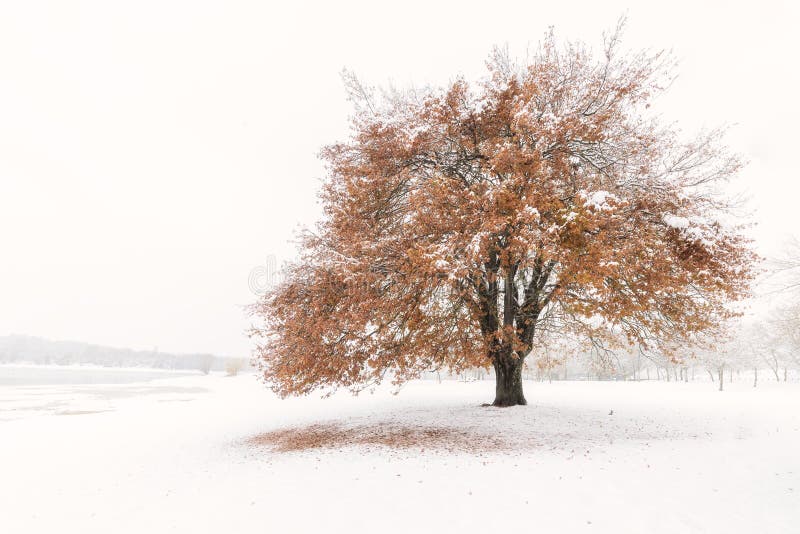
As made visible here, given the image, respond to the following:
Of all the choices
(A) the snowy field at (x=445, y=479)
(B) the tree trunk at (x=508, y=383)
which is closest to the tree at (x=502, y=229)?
(B) the tree trunk at (x=508, y=383)

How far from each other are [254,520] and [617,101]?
1313 centimetres

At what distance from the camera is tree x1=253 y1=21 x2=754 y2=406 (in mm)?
9867

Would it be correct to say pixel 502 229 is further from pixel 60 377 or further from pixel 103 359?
pixel 103 359

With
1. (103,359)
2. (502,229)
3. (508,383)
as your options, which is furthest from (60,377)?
(103,359)

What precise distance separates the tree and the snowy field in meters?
2.29

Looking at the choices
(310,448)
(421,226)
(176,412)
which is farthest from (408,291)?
(176,412)

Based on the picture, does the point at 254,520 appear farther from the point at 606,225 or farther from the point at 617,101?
the point at 617,101

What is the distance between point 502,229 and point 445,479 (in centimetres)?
584

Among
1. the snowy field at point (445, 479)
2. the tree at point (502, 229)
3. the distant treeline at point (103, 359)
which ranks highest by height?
the tree at point (502, 229)

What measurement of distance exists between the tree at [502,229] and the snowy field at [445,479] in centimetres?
229

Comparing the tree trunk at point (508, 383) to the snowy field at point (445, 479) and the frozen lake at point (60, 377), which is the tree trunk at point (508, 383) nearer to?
the snowy field at point (445, 479)

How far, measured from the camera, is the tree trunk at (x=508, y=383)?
46.4ft

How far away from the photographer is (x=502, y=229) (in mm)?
10234

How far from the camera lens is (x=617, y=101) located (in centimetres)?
1186
